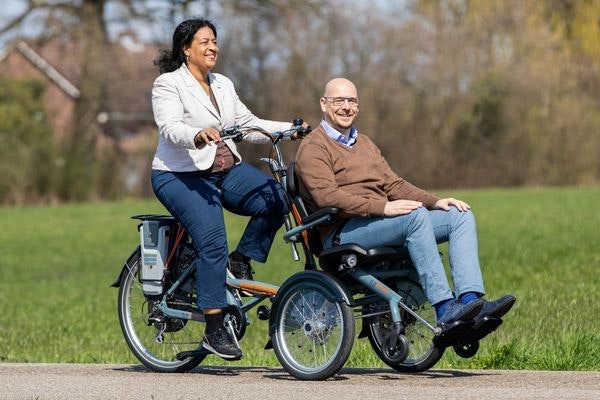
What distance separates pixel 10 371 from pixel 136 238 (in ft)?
67.3

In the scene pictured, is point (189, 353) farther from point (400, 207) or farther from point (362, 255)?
point (400, 207)

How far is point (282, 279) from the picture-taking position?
A: 60.5ft

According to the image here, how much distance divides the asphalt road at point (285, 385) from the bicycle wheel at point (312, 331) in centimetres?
10

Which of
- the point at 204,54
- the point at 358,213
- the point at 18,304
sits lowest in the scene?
the point at 18,304

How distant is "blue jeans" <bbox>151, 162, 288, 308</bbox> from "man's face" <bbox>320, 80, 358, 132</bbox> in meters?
0.63

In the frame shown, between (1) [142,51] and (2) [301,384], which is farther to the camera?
(1) [142,51]

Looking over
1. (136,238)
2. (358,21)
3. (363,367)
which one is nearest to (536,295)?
(363,367)

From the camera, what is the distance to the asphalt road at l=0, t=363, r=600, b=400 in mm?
6656

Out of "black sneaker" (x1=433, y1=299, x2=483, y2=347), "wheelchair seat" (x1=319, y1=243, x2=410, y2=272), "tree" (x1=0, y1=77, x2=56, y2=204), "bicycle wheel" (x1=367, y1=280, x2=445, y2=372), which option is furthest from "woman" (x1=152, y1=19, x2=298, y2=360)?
"tree" (x1=0, y1=77, x2=56, y2=204)

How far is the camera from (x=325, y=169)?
7.47 m

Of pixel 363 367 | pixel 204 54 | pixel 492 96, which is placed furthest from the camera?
pixel 492 96

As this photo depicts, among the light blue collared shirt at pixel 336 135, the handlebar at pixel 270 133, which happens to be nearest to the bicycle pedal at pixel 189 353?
the handlebar at pixel 270 133

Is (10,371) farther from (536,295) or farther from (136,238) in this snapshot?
(136,238)

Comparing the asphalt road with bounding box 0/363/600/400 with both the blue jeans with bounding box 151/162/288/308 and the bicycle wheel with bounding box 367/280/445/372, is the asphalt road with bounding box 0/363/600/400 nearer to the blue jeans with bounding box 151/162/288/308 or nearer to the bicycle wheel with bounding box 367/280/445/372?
the bicycle wheel with bounding box 367/280/445/372
